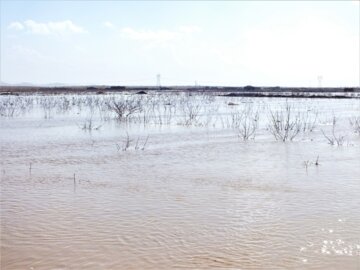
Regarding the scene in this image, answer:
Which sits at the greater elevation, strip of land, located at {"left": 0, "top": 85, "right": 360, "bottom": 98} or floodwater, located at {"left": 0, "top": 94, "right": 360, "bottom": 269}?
strip of land, located at {"left": 0, "top": 85, "right": 360, "bottom": 98}

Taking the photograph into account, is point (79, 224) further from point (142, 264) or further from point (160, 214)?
point (142, 264)

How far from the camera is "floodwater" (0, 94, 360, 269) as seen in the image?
494cm

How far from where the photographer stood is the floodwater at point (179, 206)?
16.2 ft

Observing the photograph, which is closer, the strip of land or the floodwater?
the floodwater

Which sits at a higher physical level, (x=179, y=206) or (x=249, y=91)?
(x=249, y=91)

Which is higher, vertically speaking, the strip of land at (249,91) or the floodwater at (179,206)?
the strip of land at (249,91)

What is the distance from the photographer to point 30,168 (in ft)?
30.8

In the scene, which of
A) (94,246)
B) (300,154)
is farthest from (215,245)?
(300,154)

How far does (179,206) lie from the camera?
6766mm

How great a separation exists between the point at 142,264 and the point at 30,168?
5268 millimetres

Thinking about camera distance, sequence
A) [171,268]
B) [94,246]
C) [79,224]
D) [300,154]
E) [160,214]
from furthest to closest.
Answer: [300,154], [160,214], [79,224], [94,246], [171,268]

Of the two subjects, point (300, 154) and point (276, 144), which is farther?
point (276, 144)

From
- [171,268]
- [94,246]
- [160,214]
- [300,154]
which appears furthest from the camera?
[300,154]

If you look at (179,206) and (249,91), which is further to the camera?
(249,91)
